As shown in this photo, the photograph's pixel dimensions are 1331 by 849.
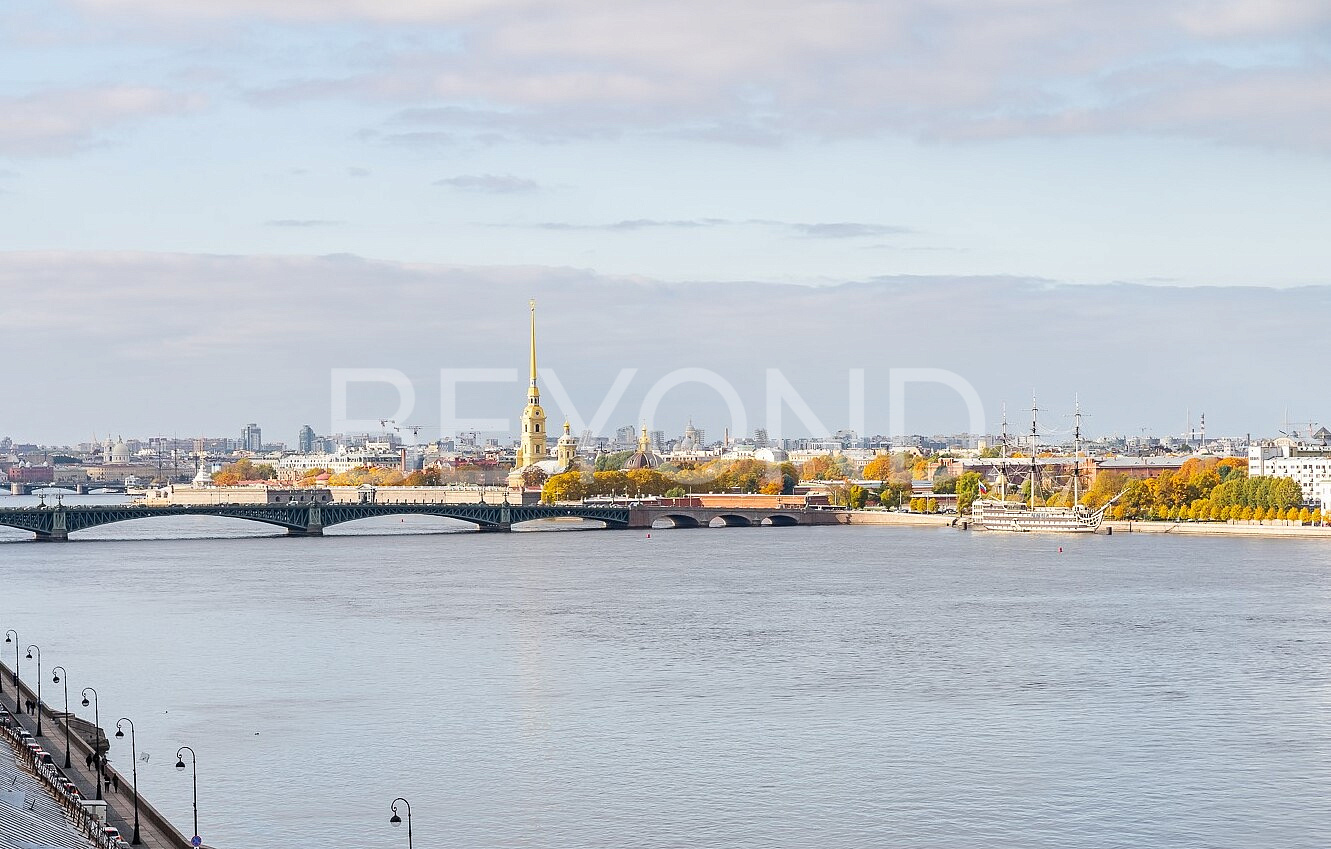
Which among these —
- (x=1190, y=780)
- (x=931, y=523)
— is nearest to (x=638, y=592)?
(x=1190, y=780)

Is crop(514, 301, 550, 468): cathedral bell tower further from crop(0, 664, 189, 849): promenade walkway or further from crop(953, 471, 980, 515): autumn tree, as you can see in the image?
crop(0, 664, 189, 849): promenade walkway

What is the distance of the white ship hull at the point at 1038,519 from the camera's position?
275 feet

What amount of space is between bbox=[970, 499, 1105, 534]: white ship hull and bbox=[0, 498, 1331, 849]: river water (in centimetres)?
3041

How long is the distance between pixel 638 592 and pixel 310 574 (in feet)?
37.4

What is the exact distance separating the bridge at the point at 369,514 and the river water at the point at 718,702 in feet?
58.9

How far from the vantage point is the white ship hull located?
8381cm

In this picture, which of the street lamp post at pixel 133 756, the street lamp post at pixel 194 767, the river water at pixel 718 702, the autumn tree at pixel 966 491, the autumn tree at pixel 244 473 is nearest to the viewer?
the street lamp post at pixel 133 756

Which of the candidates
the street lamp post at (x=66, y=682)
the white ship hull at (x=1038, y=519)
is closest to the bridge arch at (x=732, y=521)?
the white ship hull at (x=1038, y=519)

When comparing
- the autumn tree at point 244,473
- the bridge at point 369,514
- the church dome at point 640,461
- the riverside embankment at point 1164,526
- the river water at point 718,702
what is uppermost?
the church dome at point 640,461

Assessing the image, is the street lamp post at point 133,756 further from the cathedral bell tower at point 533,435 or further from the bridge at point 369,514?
the cathedral bell tower at point 533,435

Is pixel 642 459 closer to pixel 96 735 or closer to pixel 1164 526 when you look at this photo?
pixel 1164 526

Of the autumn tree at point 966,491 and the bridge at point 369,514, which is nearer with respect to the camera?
the bridge at point 369,514

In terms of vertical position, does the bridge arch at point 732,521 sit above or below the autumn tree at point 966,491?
below

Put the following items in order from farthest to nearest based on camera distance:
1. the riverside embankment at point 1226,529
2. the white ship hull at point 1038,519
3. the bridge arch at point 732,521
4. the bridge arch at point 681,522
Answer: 1. the bridge arch at point 732,521
2. the bridge arch at point 681,522
3. the white ship hull at point 1038,519
4. the riverside embankment at point 1226,529
